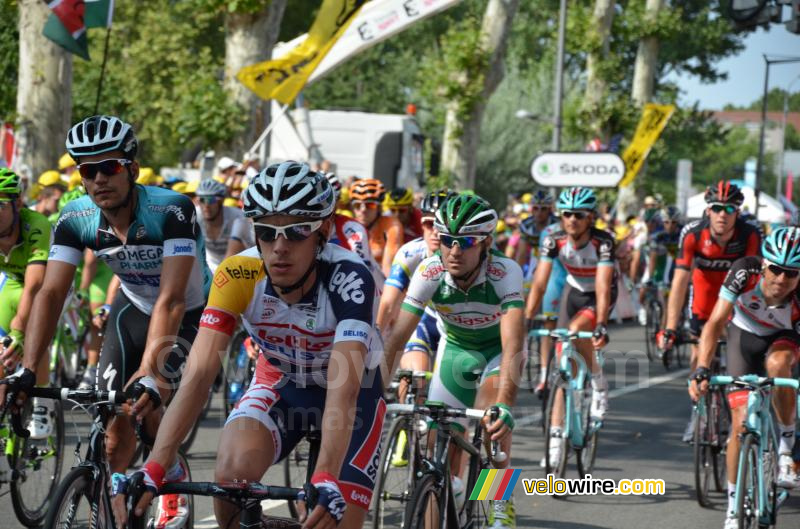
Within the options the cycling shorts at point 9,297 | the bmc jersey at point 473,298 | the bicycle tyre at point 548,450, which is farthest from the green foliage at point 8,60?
the bmc jersey at point 473,298

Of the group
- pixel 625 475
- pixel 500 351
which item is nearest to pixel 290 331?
pixel 500 351

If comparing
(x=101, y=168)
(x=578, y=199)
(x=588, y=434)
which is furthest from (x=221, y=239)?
(x=101, y=168)

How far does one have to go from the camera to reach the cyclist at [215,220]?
11219 millimetres

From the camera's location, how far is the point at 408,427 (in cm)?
604

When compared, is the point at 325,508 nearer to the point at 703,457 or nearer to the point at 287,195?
the point at 287,195

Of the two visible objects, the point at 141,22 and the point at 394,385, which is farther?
the point at 141,22

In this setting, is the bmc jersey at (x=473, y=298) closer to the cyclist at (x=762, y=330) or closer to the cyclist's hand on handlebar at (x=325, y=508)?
the cyclist at (x=762, y=330)

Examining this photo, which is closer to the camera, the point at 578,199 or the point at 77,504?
the point at 77,504

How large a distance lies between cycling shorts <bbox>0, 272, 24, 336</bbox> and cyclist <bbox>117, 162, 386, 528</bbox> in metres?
2.84

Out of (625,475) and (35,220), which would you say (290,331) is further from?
(625,475)

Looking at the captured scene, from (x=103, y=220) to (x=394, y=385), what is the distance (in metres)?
2.88

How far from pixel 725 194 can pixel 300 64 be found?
7.77 metres

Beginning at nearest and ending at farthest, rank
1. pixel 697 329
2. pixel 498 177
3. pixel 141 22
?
1. pixel 697 329
2. pixel 141 22
3. pixel 498 177

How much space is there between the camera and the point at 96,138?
217 inches
